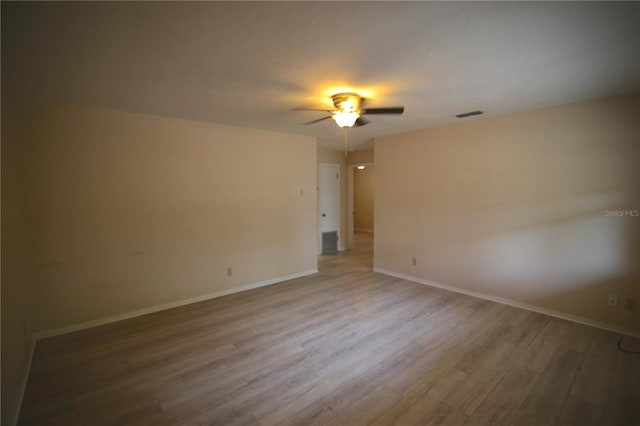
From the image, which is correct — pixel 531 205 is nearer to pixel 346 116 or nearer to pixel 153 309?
pixel 346 116

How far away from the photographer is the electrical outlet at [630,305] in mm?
2930

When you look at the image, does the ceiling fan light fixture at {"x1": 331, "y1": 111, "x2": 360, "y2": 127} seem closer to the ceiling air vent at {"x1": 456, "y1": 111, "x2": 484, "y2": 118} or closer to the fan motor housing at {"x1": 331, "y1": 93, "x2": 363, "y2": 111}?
the fan motor housing at {"x1": 331, "y1": 93, "x2": 363, "y2": 111}

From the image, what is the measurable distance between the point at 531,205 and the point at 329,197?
4.14 meters

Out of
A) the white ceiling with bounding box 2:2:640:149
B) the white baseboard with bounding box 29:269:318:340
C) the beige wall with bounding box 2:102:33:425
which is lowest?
the white baseboard with bounding box 29:269:318:340

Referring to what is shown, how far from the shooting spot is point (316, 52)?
1.93 metres

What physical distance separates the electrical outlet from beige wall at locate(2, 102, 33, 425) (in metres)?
5.26

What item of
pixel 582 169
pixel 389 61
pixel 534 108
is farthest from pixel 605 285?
pixel 389 61

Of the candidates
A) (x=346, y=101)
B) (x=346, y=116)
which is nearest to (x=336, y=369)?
(x=346, y=116)

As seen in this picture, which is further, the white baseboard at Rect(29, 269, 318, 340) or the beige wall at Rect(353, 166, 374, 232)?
the beige wall at Rect(353, 166, 374, 232)

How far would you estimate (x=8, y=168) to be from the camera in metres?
2.31

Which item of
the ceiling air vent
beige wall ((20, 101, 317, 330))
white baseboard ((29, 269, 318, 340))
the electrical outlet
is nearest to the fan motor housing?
the ceiling air vent

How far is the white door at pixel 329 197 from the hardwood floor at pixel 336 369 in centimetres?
333

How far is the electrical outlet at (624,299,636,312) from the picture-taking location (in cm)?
293

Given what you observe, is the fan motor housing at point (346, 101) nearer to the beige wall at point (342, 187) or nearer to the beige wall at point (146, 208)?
the beige wall at point (146, 208)
